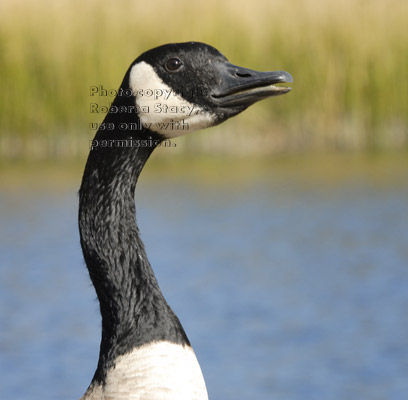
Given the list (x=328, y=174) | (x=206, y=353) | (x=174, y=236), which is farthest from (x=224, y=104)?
(x=328, y=174)

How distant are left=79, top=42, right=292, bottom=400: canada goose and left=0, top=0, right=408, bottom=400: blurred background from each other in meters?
3.75

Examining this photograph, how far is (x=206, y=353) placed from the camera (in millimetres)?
7621

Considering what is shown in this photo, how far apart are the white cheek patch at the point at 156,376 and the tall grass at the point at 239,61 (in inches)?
519

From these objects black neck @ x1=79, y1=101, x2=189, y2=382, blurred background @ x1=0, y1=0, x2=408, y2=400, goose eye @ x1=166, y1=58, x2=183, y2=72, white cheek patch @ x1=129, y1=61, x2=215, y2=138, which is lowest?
black neck @ x1=79, y1=101, x2=189, y2=382

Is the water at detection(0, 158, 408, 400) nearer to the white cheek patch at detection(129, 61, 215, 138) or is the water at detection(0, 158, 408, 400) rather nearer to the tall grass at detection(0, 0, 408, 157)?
the tall grass at detection(0, 0, 408, 157)

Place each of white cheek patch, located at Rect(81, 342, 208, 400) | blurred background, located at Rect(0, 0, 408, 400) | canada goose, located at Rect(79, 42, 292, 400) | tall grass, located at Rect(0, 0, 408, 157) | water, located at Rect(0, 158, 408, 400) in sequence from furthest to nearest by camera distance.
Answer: tall grass, located at Rect(0, 0, 408, 157)
blurred background, located at Rect(0, 0, 408, 400)
water, located at Rect(0, 158, 408, 400)
canada goose, located at Rect(79, 42, 292, 400)
white cheek patch, located at Rect(81, 342, 208, 400)

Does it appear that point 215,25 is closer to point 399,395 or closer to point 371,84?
point 371,84

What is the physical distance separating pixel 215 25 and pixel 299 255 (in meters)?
7.33

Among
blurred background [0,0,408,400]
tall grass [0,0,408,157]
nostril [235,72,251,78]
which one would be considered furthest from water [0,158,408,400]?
nostril [235,72,251,78]

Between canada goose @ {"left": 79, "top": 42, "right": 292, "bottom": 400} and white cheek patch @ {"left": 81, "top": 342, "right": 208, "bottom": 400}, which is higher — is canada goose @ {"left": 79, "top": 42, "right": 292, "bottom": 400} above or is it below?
above

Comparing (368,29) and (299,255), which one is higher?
(368,29)

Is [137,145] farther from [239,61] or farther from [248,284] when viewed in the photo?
[239,61]

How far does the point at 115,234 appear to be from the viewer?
11.1ft

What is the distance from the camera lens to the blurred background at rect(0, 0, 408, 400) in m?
7.70
